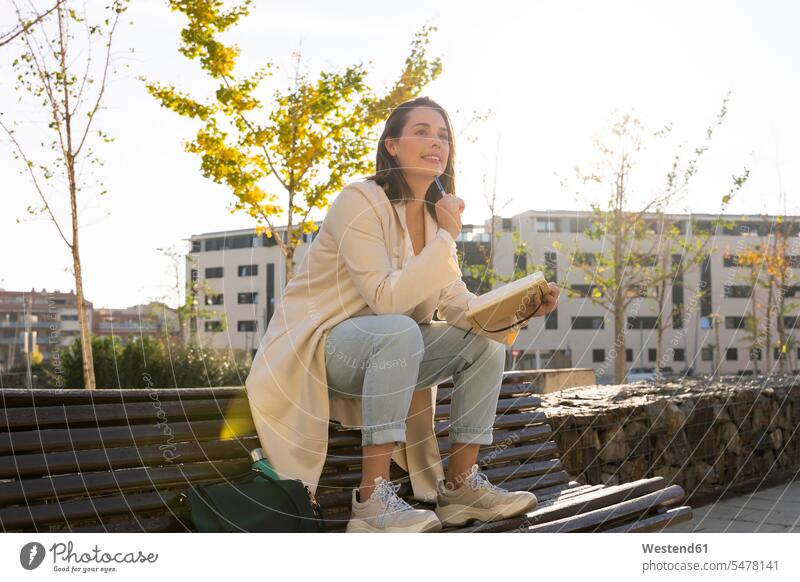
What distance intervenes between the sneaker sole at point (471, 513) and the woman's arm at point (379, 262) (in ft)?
1.91

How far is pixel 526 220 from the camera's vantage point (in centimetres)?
1367

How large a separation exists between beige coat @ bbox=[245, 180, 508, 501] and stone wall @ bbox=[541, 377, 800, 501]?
200 cm

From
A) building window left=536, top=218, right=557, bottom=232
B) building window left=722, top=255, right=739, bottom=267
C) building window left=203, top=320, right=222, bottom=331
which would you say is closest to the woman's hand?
building window left=722, top=255, right=739, bottom=267

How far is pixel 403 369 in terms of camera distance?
2031 mm

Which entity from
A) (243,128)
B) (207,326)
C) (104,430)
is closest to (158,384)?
(243,128)

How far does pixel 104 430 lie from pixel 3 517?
0.31m

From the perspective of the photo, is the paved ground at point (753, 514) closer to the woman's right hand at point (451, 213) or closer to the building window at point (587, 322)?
the woman's right hand at point (451, 213)

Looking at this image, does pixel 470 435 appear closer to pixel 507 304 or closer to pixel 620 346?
pixel 507 304

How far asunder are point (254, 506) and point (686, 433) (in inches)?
153

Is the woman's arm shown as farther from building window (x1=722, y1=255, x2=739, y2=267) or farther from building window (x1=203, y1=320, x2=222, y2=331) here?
building window (x1=203, y1=320, x2=222, y2=331)

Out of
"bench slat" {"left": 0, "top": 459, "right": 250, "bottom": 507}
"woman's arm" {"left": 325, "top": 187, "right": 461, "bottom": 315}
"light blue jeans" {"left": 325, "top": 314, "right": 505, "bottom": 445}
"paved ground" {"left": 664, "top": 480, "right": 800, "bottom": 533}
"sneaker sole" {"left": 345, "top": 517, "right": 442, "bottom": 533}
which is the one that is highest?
"woman's arm" {"left": 325, "top": 187, "right": 461, "bottom": 315}

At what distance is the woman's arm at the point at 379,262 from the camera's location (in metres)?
2.11

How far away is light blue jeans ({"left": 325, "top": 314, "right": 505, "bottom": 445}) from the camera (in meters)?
2.02
